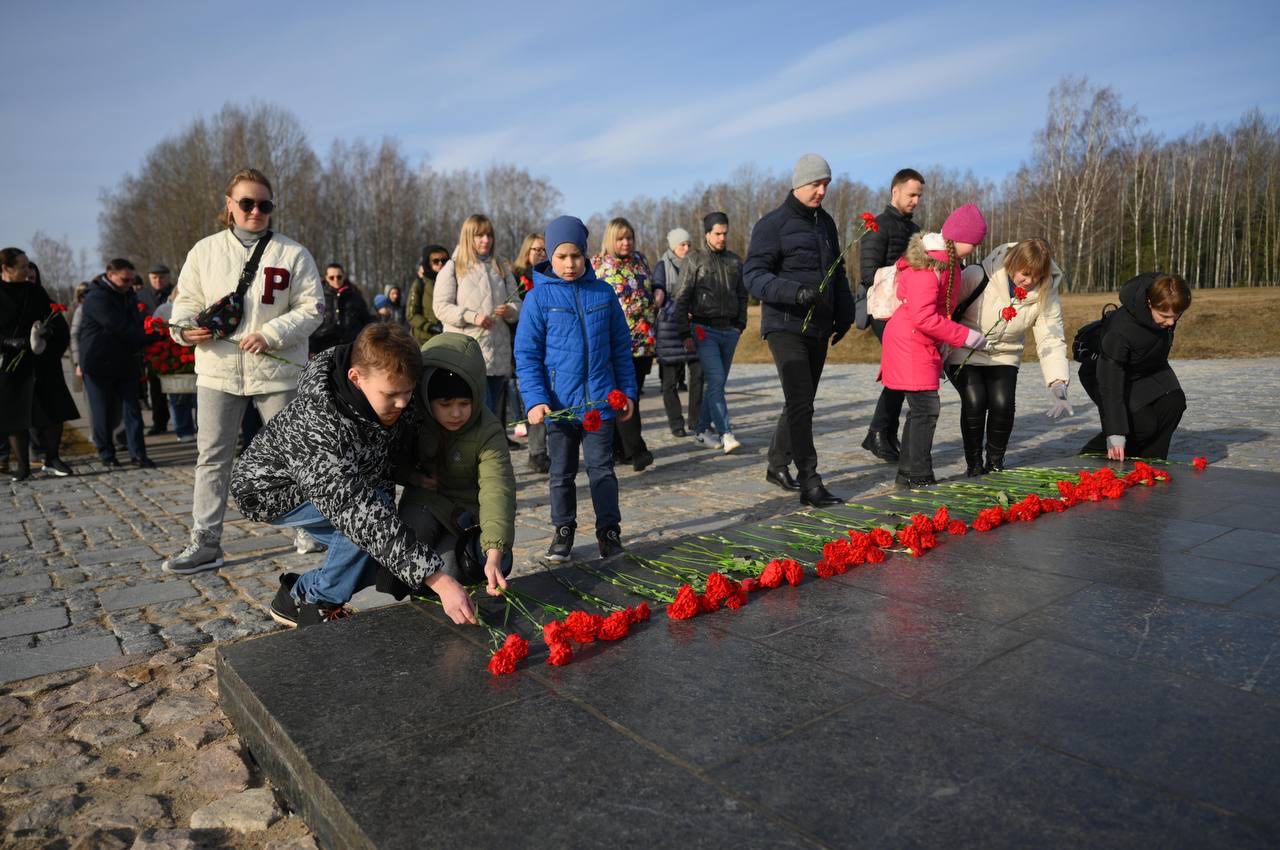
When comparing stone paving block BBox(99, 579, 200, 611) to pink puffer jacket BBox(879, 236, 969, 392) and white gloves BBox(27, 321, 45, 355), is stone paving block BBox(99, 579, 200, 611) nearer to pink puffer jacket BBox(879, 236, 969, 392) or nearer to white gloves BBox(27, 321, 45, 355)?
pink puffer jacket BBox(879, 236, 969, 392)

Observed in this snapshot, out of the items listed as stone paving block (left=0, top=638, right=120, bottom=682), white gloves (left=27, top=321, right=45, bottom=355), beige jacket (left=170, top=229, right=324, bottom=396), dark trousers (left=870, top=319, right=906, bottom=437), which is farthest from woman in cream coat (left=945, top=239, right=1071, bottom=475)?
white gloves (left=27, top=321, right=45, bottom=355)

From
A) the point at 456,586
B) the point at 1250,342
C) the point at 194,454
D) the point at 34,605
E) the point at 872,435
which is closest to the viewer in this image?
Result: the point at 456,586

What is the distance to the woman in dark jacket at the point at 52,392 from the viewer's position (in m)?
8.55

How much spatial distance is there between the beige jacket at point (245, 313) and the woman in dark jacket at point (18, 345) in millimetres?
4513

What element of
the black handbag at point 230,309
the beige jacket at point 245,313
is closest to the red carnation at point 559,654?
the beige jacket at point 245,313

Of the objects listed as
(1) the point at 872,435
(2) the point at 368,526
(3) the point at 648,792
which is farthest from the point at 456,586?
(1) the point at 872,435

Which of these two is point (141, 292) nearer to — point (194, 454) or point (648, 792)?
point (194, 454)

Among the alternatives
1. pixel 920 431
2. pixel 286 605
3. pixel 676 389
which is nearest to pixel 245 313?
pixel 286 605

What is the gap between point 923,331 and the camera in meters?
5.91

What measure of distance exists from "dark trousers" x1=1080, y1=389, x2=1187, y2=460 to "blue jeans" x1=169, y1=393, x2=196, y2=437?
10.2 m

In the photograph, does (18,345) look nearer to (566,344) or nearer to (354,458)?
(566,344)

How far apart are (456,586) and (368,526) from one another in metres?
0.37

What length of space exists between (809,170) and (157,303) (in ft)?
33.5

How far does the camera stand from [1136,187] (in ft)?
176
